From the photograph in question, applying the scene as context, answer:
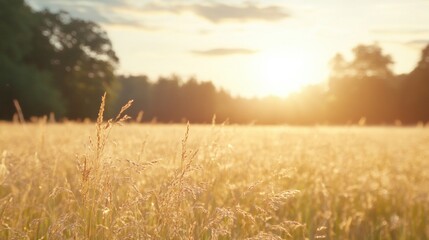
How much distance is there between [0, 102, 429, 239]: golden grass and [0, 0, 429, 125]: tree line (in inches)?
1452

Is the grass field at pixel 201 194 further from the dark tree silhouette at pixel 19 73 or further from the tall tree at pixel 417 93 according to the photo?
the tall tree at pixel 417 93

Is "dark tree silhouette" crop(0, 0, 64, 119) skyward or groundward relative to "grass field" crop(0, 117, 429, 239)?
skyward

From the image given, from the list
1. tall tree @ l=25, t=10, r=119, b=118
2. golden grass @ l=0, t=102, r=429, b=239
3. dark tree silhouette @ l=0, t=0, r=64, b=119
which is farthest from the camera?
tall tree @ l=25, t=10, r=119, b=118

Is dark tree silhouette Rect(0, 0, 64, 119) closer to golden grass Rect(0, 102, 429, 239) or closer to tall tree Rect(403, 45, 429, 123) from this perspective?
tall tree Rect(403, 45, 429, 123)

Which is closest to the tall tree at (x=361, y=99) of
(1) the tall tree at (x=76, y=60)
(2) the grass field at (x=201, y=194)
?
(1) the tall tree at (x=76, y=60)

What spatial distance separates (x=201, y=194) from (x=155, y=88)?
76592 mm

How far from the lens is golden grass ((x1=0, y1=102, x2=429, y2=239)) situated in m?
2.74

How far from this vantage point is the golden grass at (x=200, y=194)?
9.00 ft

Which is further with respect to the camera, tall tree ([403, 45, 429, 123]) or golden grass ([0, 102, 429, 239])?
tall tree ([403, 45, 429, 123])

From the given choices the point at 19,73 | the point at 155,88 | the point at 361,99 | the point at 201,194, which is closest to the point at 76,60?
the point at 19,73

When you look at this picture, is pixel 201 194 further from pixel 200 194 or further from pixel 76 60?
pixel 76 60

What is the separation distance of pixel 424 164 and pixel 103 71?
52.6 metres

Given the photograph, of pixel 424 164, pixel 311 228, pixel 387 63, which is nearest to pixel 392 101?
pixel 387 63

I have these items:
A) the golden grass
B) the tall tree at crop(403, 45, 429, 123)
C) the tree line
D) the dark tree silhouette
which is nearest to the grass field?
the golden grass
